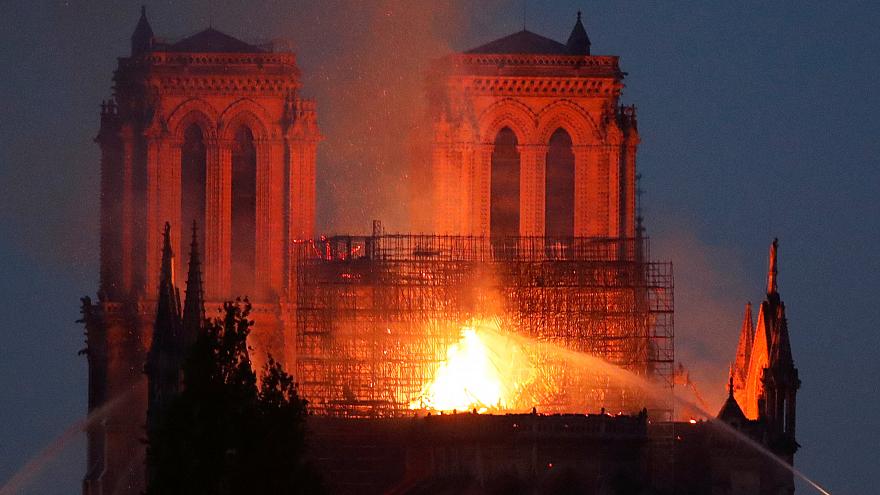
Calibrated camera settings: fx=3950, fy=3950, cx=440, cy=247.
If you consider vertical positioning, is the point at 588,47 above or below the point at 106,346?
above

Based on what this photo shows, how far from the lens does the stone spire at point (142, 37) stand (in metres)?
125

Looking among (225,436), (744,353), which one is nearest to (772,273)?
(744,353)

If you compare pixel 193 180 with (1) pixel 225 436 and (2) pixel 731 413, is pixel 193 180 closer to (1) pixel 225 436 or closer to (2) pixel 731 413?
(2) pixel 731 413

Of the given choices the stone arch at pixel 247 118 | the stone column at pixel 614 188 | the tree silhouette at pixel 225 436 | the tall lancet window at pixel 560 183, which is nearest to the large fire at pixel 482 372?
the tall lancet window at pixel 560 183

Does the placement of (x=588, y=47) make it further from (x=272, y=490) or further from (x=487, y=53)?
(x=272, y=490)

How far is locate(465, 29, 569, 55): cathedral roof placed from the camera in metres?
124

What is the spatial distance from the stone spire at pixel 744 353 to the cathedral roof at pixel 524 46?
1040 centimetres

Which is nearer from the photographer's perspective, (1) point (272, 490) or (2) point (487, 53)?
(1) point (272, 490)

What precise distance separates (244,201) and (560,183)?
10042 mm

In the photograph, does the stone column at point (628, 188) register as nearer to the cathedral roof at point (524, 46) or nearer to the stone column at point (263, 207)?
the cathedral roof at point (524, 46)

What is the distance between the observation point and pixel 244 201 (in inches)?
4934

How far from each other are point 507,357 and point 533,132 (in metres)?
7.80

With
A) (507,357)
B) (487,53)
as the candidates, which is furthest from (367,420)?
(487,53)

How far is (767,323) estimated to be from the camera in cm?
12075
